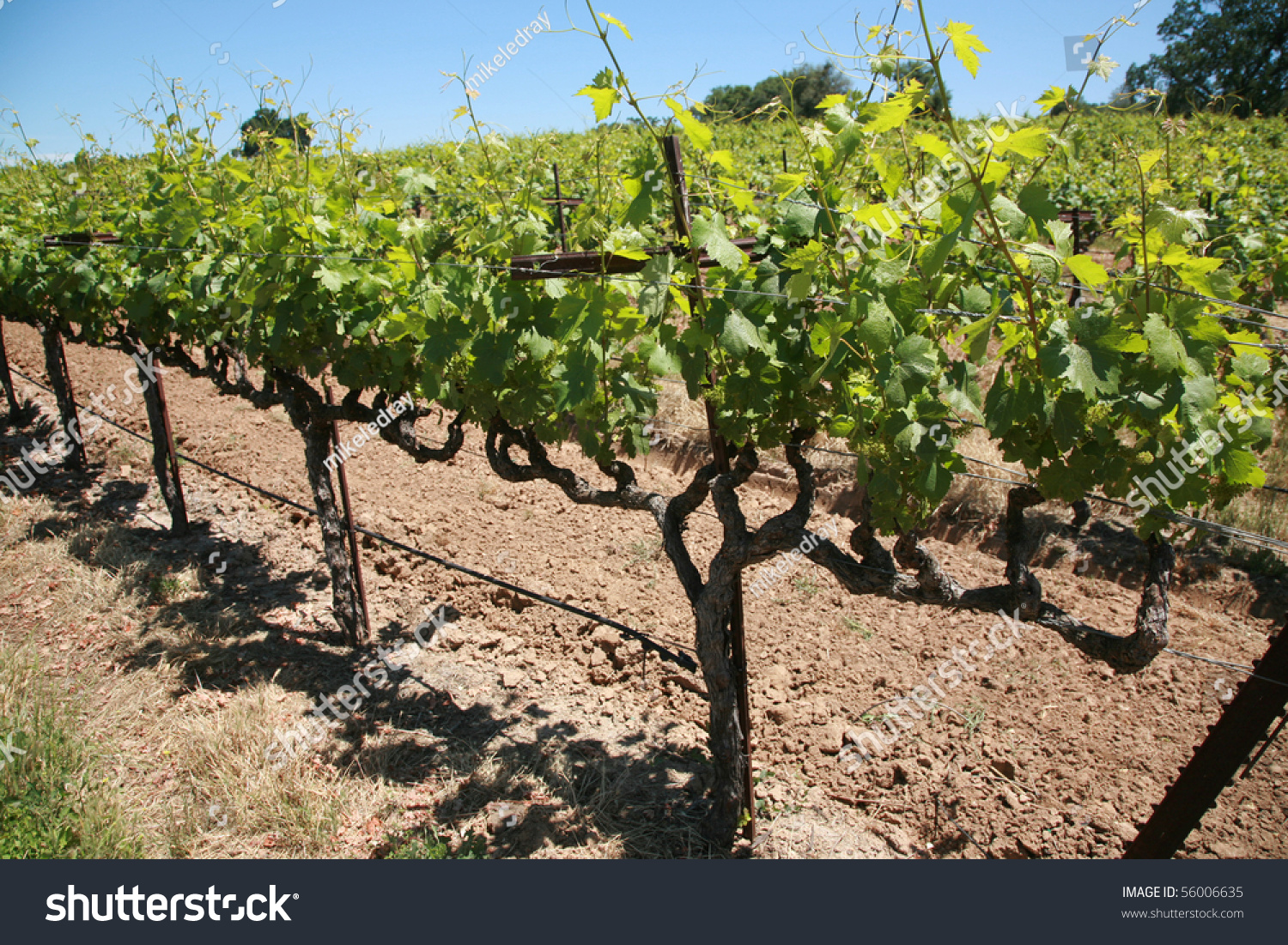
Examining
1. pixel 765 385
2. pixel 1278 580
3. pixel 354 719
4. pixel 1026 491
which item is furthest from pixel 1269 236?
pixel 354 719

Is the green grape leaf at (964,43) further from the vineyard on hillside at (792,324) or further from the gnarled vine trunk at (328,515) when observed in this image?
the gnarled vine trunk at (328,515)

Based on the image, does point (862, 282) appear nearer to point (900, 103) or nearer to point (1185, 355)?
point (900, 103)

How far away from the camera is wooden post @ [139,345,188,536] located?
17.4ft

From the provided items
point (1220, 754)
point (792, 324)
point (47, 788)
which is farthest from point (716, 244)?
point (47, 788)

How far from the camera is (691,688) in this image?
12.2 feet

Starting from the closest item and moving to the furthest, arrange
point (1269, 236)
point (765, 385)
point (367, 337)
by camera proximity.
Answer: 1. point (765, 385)
2. point (367, 337)
3. point (1269, 236)

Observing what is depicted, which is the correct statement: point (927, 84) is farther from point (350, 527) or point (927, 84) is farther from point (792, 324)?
point (350, 527)

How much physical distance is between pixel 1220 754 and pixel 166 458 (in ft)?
19.7

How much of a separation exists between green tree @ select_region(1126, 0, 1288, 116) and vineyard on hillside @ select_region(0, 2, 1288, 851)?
36.3 metres

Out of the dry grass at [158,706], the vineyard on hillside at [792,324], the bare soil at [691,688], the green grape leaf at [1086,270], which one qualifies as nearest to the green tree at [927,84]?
the vineyard on hillside at [792,324]

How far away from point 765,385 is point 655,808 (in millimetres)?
1867

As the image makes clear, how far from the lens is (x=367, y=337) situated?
11.1 feet

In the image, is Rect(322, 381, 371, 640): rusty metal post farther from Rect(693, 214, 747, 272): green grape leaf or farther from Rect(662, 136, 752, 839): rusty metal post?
Rect(693, 214, 747, 272): green grape leaf

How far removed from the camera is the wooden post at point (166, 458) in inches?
208
